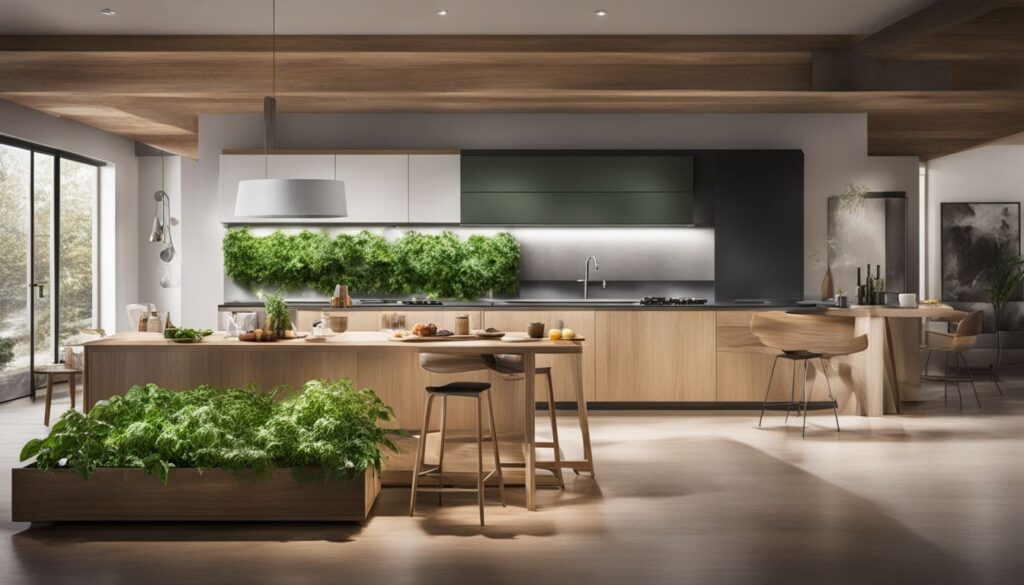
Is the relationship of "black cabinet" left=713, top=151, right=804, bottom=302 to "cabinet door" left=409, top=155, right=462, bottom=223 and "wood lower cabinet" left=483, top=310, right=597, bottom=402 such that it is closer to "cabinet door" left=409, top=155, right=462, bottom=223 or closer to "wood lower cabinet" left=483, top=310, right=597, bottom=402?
"wood lower cabinet" left=483, top=310, right=597, bottom=402

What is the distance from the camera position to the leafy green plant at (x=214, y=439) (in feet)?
14.8

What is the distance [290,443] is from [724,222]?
5.29 m

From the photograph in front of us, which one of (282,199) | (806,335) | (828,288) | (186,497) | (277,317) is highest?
(282,199)

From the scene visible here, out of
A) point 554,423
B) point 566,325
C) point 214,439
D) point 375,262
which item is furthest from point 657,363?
point 214,439

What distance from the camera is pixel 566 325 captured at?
8086 mm

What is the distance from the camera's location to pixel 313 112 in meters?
8.82

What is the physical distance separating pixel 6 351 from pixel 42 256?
1.20m

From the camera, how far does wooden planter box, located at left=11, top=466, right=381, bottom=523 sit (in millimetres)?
4480

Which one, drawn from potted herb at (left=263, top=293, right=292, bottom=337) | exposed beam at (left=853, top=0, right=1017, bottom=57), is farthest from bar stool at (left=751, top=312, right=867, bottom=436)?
potted herb at (left=263, top=293, right=292, bottom=337)

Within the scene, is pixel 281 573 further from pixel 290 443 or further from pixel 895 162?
pixel 895 162

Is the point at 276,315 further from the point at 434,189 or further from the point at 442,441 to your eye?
the point at 434,189

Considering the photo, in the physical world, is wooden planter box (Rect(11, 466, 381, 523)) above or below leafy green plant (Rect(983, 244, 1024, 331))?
below

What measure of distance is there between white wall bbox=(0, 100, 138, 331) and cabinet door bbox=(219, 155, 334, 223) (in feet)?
8.40

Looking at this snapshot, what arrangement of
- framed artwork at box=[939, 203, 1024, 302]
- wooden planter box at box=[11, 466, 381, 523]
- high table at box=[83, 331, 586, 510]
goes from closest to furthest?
wooden planter box at box=[11, 466, 381, 523] < high table at box=[83, 331, 586, 510] < framed artwork at box=[939, 203, 1024, 302]
